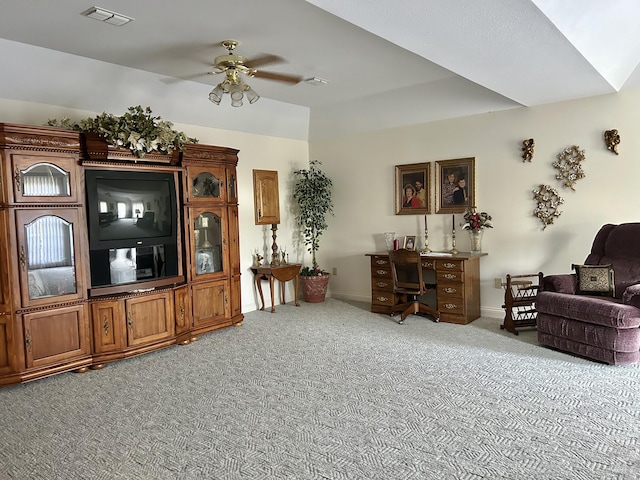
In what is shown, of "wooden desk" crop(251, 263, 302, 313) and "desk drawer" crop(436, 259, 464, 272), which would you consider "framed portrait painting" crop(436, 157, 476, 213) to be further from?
"wooden desk" crop(251, 263, 302, 313)

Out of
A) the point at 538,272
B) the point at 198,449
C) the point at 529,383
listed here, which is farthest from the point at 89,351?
the point at 538,272

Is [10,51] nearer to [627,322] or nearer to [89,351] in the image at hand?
[89,351]

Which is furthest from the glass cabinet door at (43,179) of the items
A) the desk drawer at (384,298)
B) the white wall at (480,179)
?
the desk drawer at (384,298)

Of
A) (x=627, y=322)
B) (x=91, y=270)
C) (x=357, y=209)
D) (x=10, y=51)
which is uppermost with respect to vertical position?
(x=10, y=51)

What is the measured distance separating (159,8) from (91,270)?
2227 mm

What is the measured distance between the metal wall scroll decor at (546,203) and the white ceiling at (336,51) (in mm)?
935

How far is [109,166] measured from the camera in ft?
14.1

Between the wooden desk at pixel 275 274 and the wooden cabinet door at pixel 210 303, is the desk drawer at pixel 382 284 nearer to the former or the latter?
the wooden desk at pixel 275 274

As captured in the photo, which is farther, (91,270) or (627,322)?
(91,270)

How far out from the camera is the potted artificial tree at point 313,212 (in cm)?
674

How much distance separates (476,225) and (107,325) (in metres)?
3.95

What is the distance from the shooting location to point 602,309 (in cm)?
380

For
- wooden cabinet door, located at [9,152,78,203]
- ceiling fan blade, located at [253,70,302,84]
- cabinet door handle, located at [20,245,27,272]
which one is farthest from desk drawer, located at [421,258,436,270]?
cabinet door handle, located at [20,245,27,272]

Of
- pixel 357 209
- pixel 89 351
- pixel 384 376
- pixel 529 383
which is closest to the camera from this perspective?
pixel 529 383
